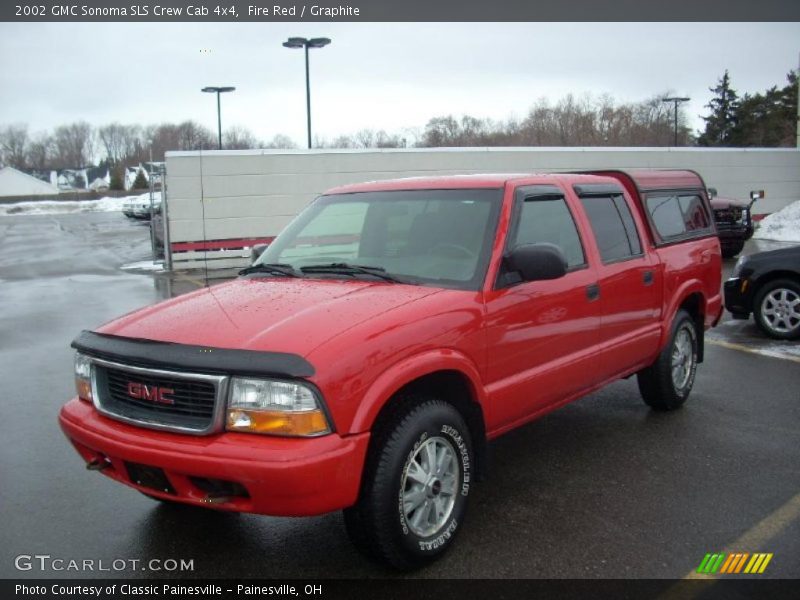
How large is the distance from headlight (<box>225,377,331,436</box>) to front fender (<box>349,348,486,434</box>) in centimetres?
A: 18

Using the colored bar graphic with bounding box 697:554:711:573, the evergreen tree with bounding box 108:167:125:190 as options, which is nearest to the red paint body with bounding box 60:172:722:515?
the colored bar graphic with bounding box 697:554:711:573

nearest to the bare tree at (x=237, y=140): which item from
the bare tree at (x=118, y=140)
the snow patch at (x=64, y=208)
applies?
the snow patch at (x=64, y=208)

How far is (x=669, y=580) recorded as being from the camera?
331cm

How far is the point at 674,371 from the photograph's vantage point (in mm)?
5777

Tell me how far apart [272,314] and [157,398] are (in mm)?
634

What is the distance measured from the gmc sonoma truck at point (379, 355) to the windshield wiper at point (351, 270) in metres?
0.01

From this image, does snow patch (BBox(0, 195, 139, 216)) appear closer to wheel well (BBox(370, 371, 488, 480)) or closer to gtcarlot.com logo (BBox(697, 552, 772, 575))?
wheel well (BBox(370, 371, 488, 480))

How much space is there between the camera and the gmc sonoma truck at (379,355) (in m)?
2.99

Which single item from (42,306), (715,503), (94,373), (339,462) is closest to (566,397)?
(715,503)

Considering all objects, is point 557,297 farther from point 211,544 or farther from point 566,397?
point 211,544

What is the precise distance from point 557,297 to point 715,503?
4.76ft

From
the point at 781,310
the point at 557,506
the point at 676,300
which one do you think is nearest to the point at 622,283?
the point at 676,300

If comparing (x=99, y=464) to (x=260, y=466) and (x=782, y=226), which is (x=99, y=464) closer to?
(x=260, y=466)

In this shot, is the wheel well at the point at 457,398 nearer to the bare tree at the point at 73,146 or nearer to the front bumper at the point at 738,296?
the front bumper at the point at 738,296
